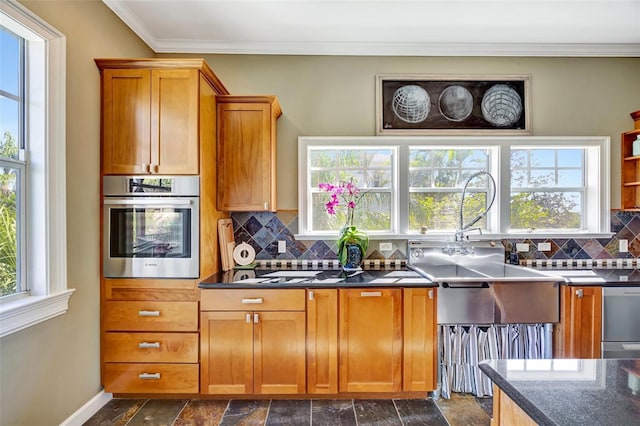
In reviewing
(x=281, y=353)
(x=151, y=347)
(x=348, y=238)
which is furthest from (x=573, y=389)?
(x=151, y=347)

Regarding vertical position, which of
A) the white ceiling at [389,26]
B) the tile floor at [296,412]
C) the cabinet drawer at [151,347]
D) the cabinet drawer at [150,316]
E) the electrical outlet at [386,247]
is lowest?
the tile floor at [296,412]

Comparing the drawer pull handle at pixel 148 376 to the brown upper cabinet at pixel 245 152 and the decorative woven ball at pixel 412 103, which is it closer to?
the brown upper cabinet at pixel 245 152

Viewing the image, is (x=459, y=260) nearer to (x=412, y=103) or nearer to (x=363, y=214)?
(x=363, y=214)

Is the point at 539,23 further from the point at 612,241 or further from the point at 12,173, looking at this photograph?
the point at 12,173

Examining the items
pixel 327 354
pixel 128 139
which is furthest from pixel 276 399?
pixel 128 139

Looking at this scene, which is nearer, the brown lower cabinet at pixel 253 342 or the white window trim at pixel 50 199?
the white window trim at pixel 50 199

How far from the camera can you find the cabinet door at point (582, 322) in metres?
2.32

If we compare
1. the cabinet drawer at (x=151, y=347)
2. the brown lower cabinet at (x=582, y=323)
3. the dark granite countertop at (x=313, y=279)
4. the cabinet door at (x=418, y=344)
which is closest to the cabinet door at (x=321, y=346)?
the dark granite countertop at (x=313, y=279)

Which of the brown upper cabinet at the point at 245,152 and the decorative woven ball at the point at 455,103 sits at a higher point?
the decorative woven ball at the point at 455,103

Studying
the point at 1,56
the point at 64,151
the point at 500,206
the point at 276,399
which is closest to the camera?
the point at 1,56

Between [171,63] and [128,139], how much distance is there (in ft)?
1.93

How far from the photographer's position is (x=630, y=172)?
2.89 meters

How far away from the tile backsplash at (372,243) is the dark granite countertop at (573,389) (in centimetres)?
195

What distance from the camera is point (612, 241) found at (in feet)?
9.64
